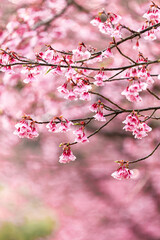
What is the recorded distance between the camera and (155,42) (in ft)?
22.7

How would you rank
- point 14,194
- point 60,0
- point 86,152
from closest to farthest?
point 60,0 → point 14,194 → point 86,152

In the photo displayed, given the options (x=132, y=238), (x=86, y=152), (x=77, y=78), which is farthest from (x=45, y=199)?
(x=77, y=78)

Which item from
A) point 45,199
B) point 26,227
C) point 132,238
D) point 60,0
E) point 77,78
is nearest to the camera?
point 77,78

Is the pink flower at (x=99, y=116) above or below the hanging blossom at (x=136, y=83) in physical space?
below

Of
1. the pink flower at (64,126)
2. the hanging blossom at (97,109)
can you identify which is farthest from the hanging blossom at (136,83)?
the pink flower at (64,126)

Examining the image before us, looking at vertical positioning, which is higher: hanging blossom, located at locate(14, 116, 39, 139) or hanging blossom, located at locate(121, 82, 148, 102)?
hanging blossom, located at locate(121, 82, 148, 102)

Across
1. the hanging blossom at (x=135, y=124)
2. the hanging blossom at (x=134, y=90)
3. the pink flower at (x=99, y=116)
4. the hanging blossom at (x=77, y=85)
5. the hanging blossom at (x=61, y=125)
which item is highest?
the hanging blossom at (x=77, y=85)

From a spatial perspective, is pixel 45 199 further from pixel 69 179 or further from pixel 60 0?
pixel 60 0

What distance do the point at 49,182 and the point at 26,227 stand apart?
332cm

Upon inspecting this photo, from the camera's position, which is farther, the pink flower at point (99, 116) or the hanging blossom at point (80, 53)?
the pink flower at point (99, 116)

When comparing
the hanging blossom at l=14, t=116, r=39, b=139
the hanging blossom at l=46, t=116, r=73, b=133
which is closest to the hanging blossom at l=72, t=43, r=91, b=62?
the hanging blossom at l=46, t=116, r=73, b=133

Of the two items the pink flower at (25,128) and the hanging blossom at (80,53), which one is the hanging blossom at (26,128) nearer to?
the pink flower at (25,128)

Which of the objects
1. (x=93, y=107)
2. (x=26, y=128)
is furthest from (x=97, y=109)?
(x=26, y=128)

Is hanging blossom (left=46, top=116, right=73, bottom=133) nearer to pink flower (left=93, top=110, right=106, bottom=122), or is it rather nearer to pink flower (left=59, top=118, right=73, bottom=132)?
pink flower (left=59, top=118, right=73, bottom=132)
